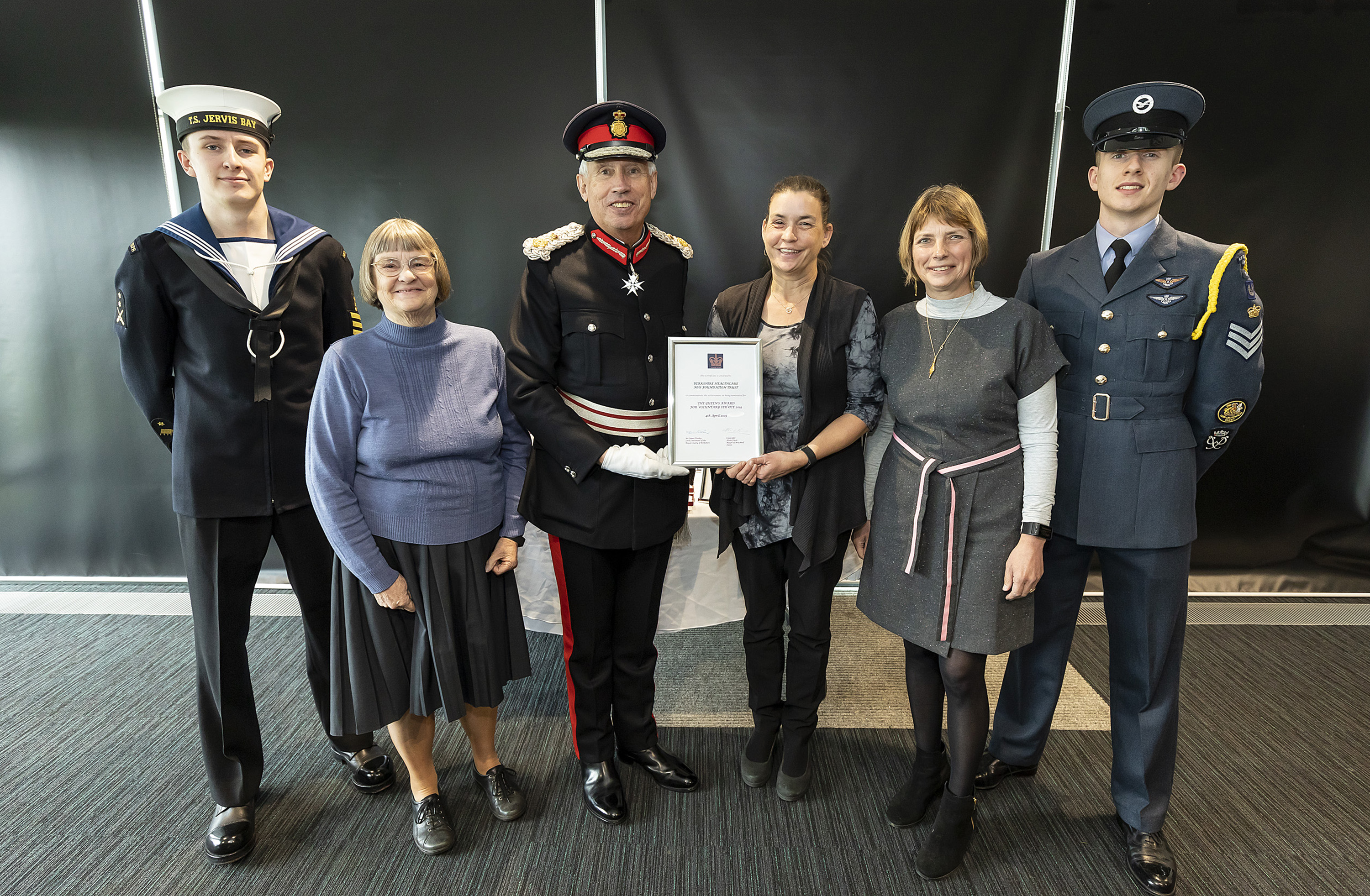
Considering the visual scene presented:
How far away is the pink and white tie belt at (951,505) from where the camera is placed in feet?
5.29

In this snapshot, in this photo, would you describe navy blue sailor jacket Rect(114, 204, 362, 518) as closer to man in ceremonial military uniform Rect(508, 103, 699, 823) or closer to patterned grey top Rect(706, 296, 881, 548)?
man in ceremonial military uniform Rect(508, 103, 699, 823)

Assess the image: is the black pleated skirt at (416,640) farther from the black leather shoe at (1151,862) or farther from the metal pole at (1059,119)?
the metal pole at (1059,119)

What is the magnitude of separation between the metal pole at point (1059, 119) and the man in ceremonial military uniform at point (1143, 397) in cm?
137

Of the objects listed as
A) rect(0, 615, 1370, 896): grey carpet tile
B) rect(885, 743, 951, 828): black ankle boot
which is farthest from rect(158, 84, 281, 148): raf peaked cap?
rect(885, 743, 951, 828): black ankle boot

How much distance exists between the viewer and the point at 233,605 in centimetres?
181

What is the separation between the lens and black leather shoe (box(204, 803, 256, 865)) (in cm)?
177

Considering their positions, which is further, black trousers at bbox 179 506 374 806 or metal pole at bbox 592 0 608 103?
metal pole at bbox 592 0 608 103

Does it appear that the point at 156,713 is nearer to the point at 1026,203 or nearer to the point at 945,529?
the point at 945,529

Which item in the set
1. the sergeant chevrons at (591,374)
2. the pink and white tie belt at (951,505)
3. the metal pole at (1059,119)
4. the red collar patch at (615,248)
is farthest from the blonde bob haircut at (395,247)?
the metal pole at (1059,119)

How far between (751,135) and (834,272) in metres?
0.74

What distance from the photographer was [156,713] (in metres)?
2.42

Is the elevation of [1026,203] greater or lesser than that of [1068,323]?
greater

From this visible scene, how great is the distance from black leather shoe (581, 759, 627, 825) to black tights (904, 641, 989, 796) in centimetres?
88

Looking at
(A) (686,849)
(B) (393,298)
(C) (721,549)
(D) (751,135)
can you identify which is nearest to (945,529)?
(C) (721,549)
